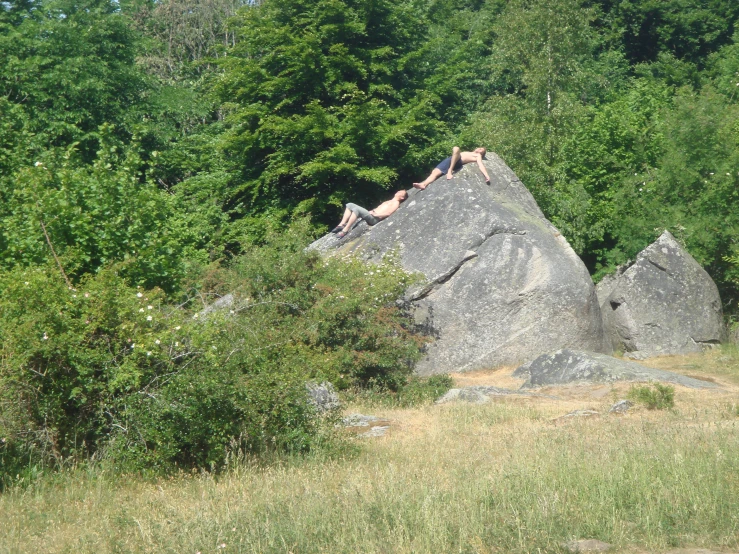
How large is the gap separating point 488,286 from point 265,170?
895 centimetres

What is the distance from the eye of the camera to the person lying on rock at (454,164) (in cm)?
1734

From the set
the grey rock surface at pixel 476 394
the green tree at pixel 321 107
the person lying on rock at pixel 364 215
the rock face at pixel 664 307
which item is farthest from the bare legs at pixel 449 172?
the grey rock surface at pixel 476 394

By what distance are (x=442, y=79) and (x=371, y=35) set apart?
2805 millimetres

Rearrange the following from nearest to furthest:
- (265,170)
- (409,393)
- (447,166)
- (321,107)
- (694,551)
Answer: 1. (694,551)
2. (409,393)
3. (447,166)
4. (321,107)
5. (265,170)

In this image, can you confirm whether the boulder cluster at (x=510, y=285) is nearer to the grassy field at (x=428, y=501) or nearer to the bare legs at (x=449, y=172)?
the bare legs at (x=449, y=172)

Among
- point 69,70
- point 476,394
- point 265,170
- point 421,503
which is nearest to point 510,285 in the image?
point 476,394

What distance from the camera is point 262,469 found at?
25.8 ft

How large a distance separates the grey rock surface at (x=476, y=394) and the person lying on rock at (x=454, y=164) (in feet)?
18.4

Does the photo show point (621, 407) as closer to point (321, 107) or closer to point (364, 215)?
point (364, 215)

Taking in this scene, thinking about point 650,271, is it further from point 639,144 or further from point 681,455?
point 681,455

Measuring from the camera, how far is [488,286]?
627 inches

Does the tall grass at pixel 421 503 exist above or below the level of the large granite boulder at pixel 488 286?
below

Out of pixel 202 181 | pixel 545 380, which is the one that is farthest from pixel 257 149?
pixel 545 380

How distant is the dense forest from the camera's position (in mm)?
8102
